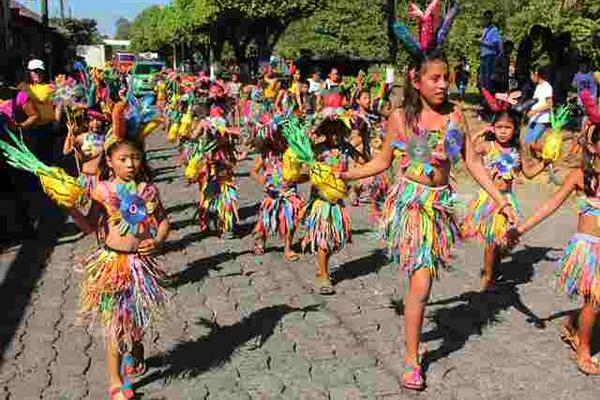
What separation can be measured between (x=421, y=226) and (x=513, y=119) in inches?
82.5

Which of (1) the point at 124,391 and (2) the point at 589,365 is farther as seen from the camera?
(2) the point at 589,365

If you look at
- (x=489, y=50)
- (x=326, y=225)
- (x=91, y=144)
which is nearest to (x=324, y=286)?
(x=326, y=225)

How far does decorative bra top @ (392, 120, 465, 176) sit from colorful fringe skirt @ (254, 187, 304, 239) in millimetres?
2942

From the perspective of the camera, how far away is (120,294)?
4.04 m

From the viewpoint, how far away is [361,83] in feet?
29.8

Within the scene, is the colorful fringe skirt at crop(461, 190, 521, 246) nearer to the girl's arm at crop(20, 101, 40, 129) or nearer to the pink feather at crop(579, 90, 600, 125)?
the pink feather at crop(579, 90, 600, 125)

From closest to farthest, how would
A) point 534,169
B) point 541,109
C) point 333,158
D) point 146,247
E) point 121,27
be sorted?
point 146,247 → point 534,169 → point 333,158 → point 541,109 → point 121,27

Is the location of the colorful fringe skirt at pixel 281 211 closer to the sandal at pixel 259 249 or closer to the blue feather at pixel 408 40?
the sandal at pixel 259 249

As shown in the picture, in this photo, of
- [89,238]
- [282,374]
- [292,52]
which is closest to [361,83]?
[89,238]

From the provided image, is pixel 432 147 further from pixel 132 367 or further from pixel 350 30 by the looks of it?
pixel 350 30

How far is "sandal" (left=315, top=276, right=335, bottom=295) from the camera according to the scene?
6152 mm

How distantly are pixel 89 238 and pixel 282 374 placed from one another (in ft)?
14.5

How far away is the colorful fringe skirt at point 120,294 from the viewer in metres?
4.01

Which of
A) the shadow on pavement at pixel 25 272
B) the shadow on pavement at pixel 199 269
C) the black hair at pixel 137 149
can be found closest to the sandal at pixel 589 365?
the black hair at pixel 137 149
